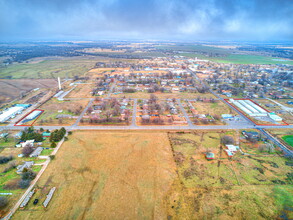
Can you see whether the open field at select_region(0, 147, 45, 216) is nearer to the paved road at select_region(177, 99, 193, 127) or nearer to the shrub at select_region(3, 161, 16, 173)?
the shrub at select_region(3, 161, 16, 173)

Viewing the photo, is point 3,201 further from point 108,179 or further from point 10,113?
point 10,113

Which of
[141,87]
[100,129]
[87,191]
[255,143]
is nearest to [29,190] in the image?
[87,191]

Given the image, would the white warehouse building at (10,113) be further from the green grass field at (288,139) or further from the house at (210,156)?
the green grass field at (288,139)

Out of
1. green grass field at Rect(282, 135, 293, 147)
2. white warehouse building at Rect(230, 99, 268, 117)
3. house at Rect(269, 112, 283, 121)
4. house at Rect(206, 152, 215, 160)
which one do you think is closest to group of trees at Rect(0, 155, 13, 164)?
house at Rect(206, 152, 215, 160)

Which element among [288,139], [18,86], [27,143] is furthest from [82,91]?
[288,139]

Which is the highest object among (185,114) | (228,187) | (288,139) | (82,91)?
(288,139)
